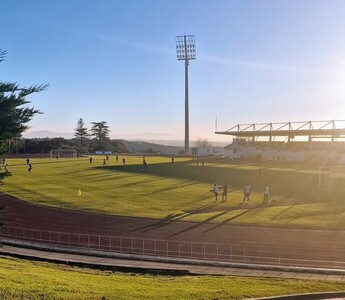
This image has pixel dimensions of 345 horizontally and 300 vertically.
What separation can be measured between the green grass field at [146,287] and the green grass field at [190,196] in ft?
35.1

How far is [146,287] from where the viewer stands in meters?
11.2

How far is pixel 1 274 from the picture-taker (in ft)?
35.1

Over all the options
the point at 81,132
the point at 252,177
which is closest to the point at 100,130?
the point at 81,132

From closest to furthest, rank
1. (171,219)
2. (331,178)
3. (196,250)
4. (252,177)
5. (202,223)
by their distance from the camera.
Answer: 1. (196,250)
2. (202,223)
3. (171,219)
4. (331,178)
5. (252,177)

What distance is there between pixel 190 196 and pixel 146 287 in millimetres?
22032

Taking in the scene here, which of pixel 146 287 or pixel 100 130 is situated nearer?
pixel 146 287

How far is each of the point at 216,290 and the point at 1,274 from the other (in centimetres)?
578

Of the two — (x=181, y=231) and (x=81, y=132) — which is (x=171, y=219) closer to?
(x=181, y=231)

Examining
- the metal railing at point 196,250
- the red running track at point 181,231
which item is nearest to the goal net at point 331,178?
the red running track at point 181,231

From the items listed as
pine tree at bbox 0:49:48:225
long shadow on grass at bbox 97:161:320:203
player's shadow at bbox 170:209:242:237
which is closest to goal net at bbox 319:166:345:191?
long shadow on grass at bbox 97:161:320:203

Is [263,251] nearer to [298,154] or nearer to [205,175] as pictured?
[205,175]

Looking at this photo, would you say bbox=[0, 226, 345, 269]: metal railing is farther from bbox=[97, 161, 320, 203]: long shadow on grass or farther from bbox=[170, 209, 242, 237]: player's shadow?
bbox=[97, 161, 320, 203]: long shadow on grass

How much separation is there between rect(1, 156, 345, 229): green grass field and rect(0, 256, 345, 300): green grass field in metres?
10.7

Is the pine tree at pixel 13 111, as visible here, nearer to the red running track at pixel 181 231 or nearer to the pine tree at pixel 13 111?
the pine tree at pixel 13 111
